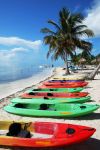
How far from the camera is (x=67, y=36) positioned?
2839 cm

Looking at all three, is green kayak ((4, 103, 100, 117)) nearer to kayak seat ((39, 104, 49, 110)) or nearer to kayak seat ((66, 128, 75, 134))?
kayak seat ((39, 104, 49, 110))

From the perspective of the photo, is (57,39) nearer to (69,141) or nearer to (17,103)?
(17,103)

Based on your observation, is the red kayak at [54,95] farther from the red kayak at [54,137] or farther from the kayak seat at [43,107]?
the red kayak at [54,137]

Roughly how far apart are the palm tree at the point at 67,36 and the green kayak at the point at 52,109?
18604 mm

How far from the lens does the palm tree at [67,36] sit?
93.9 feet

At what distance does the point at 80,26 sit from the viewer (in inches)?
1145

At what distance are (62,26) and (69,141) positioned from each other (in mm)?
24409

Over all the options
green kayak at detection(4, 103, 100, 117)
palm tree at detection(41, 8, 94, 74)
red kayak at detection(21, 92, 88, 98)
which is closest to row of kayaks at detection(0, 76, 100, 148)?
green kayak at detection(4, 103, 100, 117)

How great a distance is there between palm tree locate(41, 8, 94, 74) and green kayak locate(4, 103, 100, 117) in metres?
18.6

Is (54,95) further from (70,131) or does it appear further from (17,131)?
(70,131)

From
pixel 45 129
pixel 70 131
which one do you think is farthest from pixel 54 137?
pixel 45 129

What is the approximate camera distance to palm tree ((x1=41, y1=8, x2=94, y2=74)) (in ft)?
93.9

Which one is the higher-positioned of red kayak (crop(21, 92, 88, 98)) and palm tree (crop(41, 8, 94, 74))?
palm tree (crop(41, 8, 94, 74))

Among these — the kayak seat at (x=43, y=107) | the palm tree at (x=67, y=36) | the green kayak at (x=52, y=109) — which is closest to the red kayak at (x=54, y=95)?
the green kayak at (x=52, y=109)
